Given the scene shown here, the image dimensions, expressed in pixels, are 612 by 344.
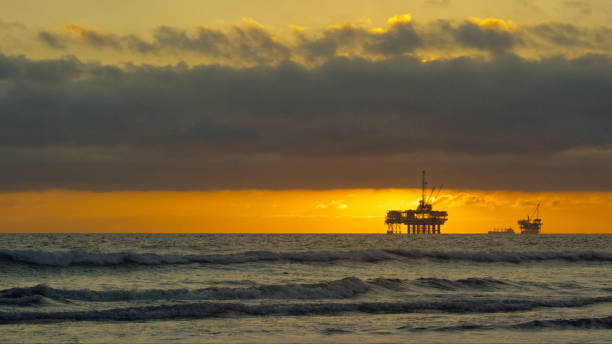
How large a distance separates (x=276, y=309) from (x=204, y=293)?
6024 mm

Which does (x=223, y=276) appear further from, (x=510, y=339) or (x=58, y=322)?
(x=510, y=339)

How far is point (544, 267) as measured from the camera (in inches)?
2141

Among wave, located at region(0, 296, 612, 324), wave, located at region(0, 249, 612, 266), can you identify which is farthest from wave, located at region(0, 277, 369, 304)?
wave, located at region(0, 249, 612, 266)

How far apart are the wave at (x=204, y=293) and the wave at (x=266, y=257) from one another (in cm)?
1752

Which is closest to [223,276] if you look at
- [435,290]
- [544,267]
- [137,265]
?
[137,265]

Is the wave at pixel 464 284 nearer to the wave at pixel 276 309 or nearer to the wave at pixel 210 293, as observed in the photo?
the wave at pixel 210 293

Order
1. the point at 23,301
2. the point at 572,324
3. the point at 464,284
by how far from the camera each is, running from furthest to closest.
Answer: the point at 464,284, the point at 23,301, the point at 572,324

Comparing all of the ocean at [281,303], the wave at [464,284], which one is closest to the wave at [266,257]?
the ocean at [281,303]

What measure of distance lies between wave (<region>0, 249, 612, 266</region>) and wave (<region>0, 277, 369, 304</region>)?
1752cm

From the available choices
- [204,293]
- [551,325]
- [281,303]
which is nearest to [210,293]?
[204,293]

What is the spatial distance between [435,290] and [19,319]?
2093cm

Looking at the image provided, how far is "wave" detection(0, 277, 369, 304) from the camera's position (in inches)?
1126

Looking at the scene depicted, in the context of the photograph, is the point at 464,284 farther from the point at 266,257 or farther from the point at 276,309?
the point at 266,257

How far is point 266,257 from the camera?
54.1m
